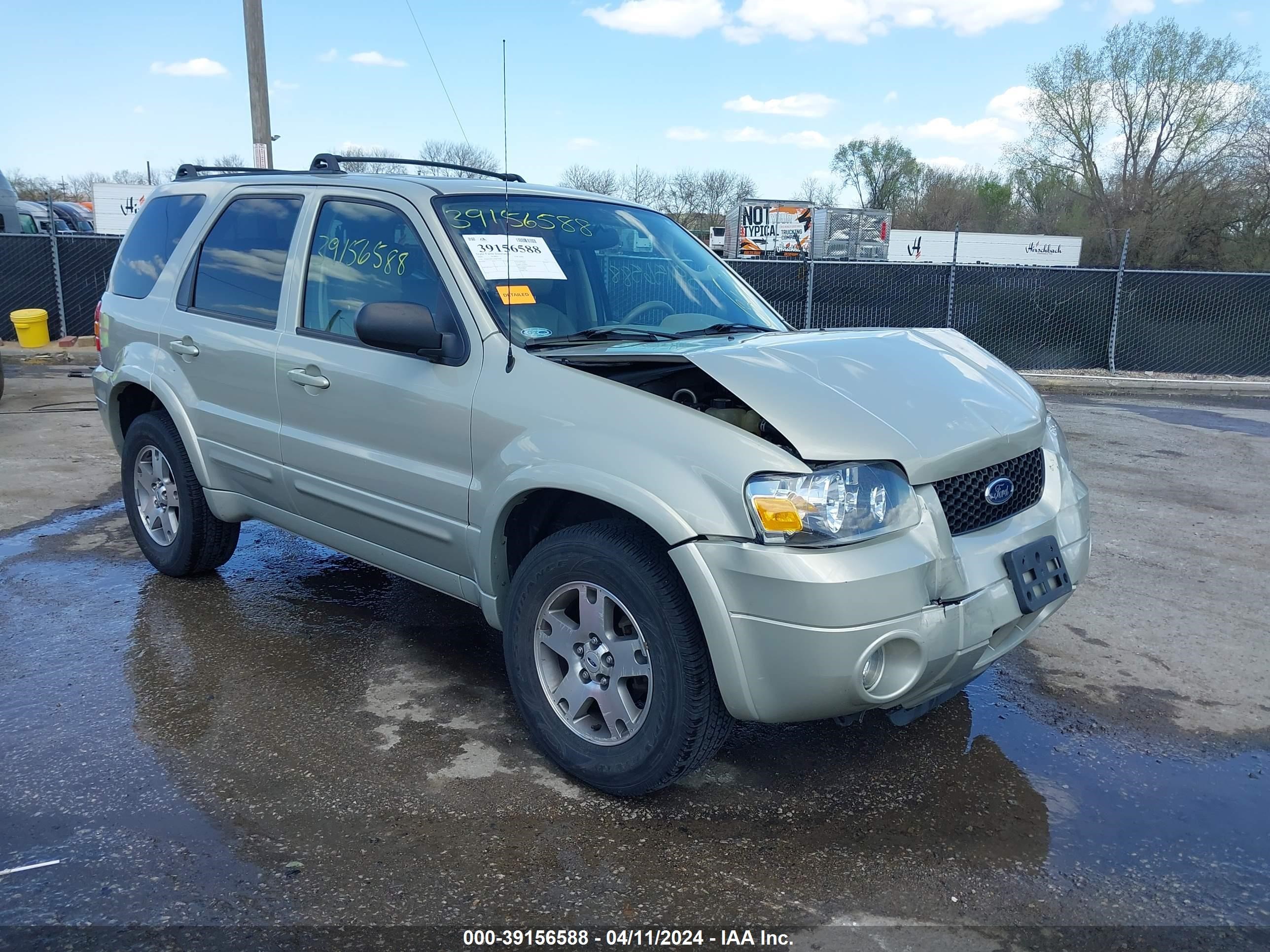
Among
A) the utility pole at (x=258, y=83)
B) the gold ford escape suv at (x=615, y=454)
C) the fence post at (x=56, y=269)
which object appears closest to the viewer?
the gold ford escape suv at (x=615, y=454)

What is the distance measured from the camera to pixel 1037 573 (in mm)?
3057

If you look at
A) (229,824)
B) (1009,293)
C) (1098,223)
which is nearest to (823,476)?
(229,824)

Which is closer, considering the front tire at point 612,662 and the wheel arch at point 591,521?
the wheel arch at point 591,521

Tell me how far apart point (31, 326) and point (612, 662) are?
598 inches

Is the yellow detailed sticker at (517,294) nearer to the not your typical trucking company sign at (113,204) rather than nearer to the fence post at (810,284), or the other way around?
the fence post at (810,284)

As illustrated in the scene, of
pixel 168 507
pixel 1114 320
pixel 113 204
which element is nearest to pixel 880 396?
pixel 168 507

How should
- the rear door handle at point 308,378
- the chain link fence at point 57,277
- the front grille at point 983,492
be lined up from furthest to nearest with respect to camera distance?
the chain link fence at point 57,277, the rear door handle at point 308,378, the front grille at point 983,492

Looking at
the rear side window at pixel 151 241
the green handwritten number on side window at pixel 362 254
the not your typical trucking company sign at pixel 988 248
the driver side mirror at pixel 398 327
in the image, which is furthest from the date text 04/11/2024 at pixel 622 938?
the not your typical trucking company sign at pixel 988 248

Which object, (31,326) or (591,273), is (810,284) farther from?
(31,326)

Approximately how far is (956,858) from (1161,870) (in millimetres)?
571

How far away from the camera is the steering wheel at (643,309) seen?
3.80 m

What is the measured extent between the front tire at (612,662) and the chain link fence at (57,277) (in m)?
14.9

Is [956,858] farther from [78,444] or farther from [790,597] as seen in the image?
[78,444]

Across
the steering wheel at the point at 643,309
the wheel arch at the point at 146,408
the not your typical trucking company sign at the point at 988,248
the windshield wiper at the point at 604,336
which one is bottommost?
the wheel arch at the point at 146,408
